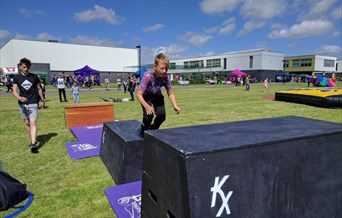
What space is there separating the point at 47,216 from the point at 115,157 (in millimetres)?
1416

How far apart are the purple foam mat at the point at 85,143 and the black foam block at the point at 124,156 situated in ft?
3.22

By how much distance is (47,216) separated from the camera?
3.28 meters

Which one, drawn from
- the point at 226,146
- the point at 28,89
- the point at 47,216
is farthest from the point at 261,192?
the point at 28,89

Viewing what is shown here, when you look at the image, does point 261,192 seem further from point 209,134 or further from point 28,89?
point 28,89

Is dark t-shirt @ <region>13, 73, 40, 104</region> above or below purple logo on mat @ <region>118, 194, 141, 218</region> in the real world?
above

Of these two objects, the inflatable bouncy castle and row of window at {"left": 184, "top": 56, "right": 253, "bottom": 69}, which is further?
row of window at {"left": 184, "top": 56, "right": 253, "bottom": 69}

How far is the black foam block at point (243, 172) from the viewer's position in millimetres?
2068

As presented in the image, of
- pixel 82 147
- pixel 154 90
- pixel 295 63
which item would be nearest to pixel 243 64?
pixel 295 63

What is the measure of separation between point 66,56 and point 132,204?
210 ft

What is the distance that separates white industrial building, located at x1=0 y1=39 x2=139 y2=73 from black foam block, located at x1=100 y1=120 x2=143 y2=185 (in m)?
59.3

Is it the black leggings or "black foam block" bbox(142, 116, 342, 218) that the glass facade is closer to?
the black leggings

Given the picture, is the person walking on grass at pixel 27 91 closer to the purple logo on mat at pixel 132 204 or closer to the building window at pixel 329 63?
the purple logo on mat at pixel 132 204

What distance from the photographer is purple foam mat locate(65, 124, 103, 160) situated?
18.6 ft

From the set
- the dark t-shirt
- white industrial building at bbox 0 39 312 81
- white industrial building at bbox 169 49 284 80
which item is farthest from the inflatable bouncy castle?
white industrial building at bbox 169 49 284 80
